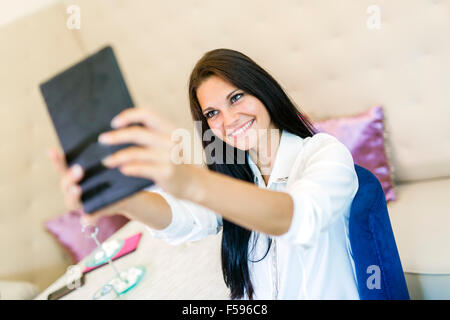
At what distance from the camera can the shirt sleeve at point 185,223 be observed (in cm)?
97

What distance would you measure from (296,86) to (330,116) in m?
0.24

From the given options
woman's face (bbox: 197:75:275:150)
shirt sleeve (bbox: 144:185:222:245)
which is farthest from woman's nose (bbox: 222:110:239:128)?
shirt sleeve (bbox: 144:185:222:245)

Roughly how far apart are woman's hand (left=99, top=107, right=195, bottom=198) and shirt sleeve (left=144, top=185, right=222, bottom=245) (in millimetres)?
427

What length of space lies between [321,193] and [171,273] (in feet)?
2.66

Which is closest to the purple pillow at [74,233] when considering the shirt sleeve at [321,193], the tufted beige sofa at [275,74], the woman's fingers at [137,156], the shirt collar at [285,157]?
the tufted beige sofa at [275,74]

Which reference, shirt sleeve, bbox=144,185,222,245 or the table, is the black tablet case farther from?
the table

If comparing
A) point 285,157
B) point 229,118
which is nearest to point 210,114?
point 229,118

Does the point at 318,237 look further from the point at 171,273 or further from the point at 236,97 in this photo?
the point at 171,273

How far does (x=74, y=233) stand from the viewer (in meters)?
2.03

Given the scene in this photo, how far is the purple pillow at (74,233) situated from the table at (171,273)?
0.39 metres

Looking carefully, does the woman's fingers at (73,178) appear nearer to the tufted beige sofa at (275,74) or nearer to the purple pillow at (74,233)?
the tufted beige sofa at (275,74)

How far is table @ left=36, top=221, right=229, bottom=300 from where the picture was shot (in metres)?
1.17
